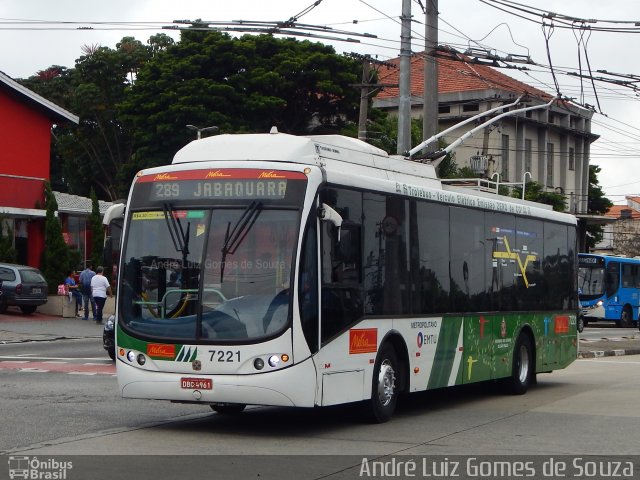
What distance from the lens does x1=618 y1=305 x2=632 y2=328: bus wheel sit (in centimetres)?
5066

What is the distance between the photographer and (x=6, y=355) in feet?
80.2

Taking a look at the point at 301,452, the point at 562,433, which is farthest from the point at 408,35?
the point at 301,452

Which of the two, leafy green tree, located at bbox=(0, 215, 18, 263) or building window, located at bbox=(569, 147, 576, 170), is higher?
building window, located at bbox=(569, 147, 576, 170)

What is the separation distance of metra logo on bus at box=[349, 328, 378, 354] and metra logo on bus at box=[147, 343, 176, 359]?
1.92m

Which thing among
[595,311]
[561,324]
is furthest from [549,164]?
[561,324]

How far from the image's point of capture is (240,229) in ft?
39.4

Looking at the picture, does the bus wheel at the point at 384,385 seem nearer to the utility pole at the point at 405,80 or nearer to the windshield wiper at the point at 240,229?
the windshield wiper at the point at 240,229

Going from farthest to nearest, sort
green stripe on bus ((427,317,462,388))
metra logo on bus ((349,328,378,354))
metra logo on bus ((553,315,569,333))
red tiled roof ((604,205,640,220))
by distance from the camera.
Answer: red tiled roof ((604,205,640,220)), metra logo on bus ((553,315,569,333)), green stripe on bus ((427,317,462,388)), metra logo on bus ((349,328,378,354))

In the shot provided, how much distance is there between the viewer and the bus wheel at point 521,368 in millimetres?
17578

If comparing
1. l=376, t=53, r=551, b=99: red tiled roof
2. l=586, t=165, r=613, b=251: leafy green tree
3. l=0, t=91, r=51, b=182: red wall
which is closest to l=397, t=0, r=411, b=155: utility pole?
l=0, t=91, r=51, b=182: red wall

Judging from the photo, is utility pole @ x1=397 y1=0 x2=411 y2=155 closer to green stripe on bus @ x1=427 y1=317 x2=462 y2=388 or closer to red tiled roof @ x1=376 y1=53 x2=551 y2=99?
green stripe on bus @ x1=427 y1=317 x2=462 y2=388
